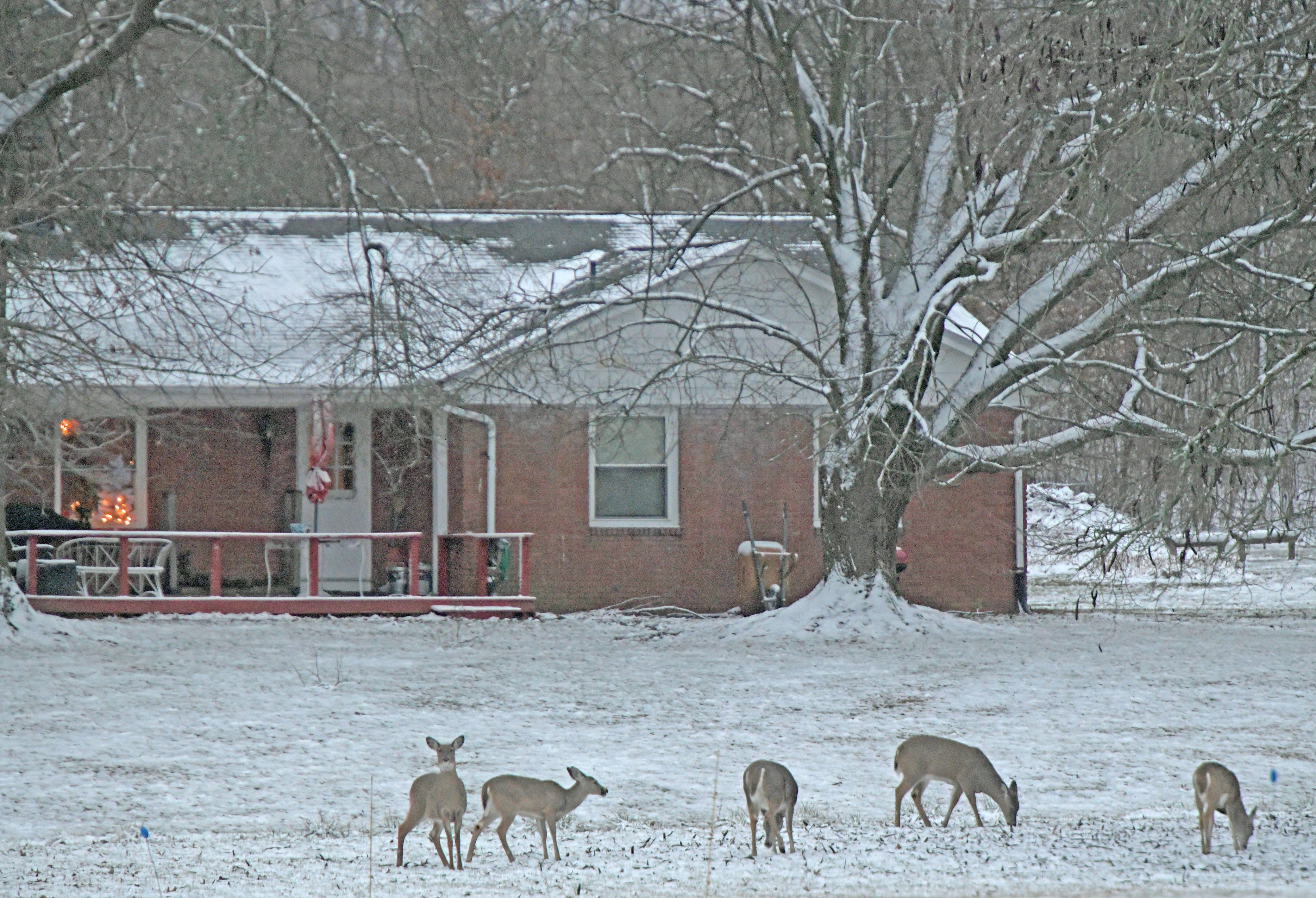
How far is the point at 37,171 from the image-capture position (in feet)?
43.8

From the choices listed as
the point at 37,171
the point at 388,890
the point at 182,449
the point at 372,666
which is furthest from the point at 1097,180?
the point at 182,449

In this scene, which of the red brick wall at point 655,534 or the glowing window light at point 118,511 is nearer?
the red brick wall at point 655,534

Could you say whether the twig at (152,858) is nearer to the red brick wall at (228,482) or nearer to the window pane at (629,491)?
the window pane at (629,491)

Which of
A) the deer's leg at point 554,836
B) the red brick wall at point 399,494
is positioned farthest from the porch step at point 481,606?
the deer's leg at point 554,836

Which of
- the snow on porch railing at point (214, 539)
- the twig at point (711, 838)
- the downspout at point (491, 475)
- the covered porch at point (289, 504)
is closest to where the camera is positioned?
the twig at point (711, 838)

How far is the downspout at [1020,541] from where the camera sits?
1950 cm

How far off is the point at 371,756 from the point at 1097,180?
566 cm

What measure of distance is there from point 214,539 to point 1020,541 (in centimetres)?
1043

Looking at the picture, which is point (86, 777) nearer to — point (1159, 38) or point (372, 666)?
point (372, 666)

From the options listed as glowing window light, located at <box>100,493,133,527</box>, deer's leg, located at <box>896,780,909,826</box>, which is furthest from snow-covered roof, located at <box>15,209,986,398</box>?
deer's leg, located at <box>896,780,909,826</box>

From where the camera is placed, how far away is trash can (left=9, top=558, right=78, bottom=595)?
17.1m

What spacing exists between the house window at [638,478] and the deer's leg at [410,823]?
12.4m

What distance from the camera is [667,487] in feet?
61.9

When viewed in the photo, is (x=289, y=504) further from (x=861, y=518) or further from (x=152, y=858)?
(x=152, y=858)
